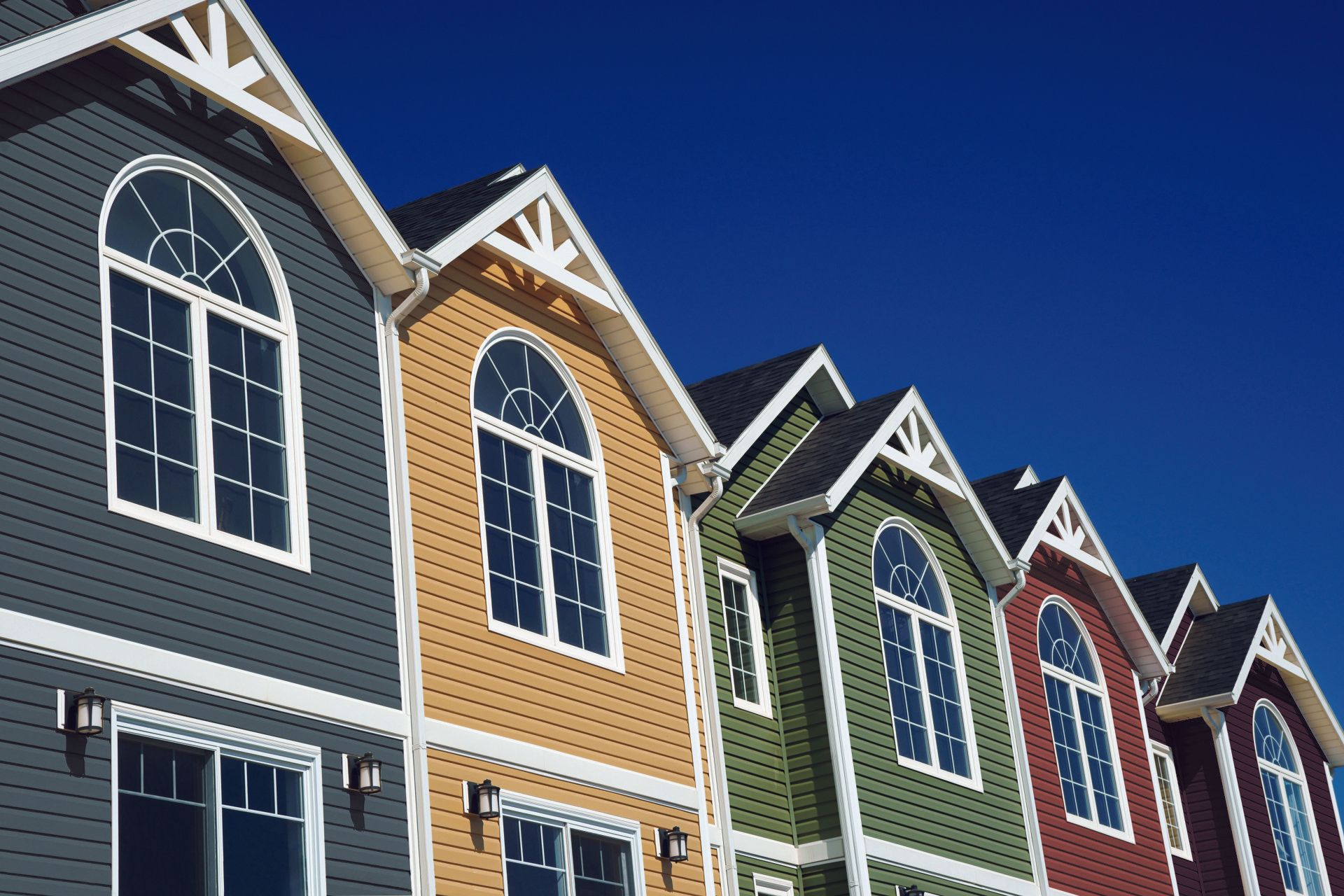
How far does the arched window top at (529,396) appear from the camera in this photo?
619 inches

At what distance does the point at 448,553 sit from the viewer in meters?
14.4

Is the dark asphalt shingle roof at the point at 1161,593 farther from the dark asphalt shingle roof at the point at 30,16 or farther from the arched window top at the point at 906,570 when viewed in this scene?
the dark asphalt shingle roof at the point at 30,16

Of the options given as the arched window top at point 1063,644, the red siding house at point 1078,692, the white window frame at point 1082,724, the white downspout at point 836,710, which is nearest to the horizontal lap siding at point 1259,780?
the red siding house at point 1078,692

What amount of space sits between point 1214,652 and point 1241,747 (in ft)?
4.80

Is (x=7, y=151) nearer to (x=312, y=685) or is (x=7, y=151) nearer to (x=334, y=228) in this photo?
(x=334, y=228)

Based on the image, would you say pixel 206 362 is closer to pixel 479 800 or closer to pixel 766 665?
pixel 479 800

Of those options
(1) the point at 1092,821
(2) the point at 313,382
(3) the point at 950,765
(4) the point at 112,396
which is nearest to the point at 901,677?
(3) the point at 950,765

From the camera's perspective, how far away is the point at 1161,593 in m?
28.1

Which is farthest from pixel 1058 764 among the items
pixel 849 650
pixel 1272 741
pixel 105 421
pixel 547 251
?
pixel 105 421

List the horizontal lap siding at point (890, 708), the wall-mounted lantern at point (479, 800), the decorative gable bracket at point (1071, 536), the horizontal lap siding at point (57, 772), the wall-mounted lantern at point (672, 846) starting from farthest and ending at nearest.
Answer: the decorative gable bracket at point (1071, 536), the horizontal lap siding at point (890, 708), the wall-mounted lantern at point (672, 846), the wall-mounted lantern at point (479, 800), the horizontal lap siding at point (57, 772)

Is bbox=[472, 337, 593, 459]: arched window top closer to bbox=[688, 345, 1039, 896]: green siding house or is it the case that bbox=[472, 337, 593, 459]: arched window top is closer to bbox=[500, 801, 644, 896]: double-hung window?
bbox=[688, 345, 1039, 896]: green siding house

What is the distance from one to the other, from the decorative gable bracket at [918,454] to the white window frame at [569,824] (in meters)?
6.58

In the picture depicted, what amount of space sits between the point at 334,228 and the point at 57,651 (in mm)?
4726

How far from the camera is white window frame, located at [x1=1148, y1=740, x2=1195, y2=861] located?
2550cm
